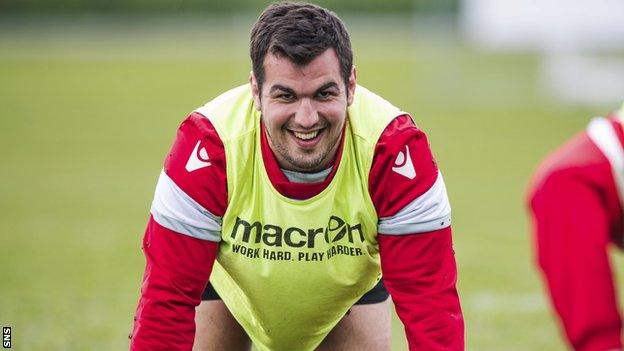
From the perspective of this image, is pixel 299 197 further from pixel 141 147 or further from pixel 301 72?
pixel 141 147

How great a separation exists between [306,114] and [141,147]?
612 inches

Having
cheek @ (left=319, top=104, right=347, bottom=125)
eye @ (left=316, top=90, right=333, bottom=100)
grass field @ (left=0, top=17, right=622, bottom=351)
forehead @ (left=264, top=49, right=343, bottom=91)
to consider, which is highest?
forehead @ (left=264, top=49, right=343, bottom=91)

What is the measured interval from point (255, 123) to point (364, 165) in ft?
1.50

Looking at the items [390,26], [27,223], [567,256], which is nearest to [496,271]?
[27,223]

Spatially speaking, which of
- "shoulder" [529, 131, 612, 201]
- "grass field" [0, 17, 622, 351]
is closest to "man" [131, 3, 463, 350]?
"shoulder" [529, 131, 612, 201]

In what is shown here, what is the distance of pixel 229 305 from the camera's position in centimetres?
495

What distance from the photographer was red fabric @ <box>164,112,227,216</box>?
427cm

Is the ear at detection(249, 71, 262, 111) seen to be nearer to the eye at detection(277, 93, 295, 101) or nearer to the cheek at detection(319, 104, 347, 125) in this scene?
the eye at detection(277, 93, 295, 101)

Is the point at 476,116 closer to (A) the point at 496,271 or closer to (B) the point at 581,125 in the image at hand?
(B) the point at 581,125

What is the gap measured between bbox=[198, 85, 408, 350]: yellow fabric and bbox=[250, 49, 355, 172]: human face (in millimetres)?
141

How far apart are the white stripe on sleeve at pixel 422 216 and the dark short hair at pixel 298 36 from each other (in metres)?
0.52

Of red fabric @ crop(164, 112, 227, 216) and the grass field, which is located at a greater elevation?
red fabric @ crop(164, 112, 227, 216)

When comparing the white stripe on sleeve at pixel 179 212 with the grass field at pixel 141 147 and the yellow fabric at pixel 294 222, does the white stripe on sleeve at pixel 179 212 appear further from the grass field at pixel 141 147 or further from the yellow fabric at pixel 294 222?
the grass field at pixel 141 147

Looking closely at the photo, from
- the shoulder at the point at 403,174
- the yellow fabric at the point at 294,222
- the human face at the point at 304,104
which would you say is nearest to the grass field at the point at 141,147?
the yellow fabric at the point at 294,222
